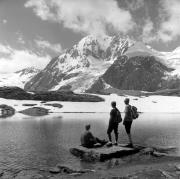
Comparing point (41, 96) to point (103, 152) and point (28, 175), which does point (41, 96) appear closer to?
point (103, 152)

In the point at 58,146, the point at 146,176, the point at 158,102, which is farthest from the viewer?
the point at 158,102

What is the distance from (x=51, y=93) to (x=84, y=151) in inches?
4831

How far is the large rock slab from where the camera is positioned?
24.9 metres

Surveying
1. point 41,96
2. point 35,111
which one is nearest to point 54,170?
point 35,111

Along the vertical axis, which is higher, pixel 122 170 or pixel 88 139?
pixel 88 139

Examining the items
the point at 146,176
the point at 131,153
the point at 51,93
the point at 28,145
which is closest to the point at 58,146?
the point at 28,145

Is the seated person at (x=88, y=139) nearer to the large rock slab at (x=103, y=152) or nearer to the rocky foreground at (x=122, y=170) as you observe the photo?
the large rock slab at (x=103, y=152)

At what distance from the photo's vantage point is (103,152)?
25188mm

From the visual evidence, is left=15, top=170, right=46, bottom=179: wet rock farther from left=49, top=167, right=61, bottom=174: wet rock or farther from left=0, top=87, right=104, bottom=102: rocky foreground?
left=0, top=87, right=104, bottom=102: rocky foreground

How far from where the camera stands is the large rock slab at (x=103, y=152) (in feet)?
81.6

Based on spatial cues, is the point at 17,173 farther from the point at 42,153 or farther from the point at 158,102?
the point at 158,102

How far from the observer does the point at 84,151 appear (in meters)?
26.3

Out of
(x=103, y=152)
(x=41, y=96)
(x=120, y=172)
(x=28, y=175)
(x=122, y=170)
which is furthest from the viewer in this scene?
(x=41, y=96)

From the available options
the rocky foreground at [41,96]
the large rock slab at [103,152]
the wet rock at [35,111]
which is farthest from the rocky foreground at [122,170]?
the rocky foreground at [41,96]
